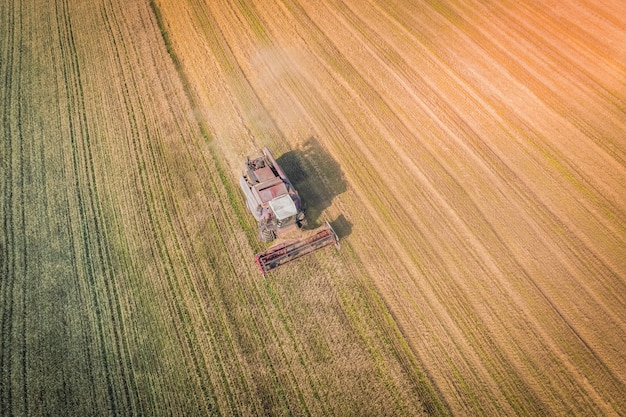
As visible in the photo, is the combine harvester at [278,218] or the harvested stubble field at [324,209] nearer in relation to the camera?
the harvested stubble field at [324,209]

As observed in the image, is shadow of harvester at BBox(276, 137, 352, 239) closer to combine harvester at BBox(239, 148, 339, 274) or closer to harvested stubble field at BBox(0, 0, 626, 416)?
harvested stubble field at BBox(0, 0, 626, 416)

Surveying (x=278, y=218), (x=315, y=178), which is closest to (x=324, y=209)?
(x=315, y=178)

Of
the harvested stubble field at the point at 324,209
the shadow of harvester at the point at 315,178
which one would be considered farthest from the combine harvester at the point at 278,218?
the shadow of harvester at the point at 315,178

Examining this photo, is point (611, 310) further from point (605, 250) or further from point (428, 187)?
point (428, 187)

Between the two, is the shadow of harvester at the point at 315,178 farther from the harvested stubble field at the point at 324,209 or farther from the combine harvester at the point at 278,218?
the combine harvester at the point at 278,218

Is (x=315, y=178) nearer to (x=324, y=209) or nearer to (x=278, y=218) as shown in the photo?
(x=324, y=209)

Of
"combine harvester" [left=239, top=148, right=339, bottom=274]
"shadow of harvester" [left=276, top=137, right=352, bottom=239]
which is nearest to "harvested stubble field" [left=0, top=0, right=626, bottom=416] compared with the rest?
"shadow of harvester" [left=276, top=137, right=352, bottom=239]
